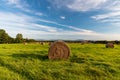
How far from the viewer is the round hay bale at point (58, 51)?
42.9ft

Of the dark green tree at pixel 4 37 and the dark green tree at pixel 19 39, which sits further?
the dark green tree at pixel 19 39

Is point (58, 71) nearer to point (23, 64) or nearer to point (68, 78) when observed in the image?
point (68, 78)

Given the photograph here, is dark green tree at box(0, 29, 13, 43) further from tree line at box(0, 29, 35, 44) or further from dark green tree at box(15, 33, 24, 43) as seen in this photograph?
dark green tree at box(15, 33, 24, 43)

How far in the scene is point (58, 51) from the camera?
13.3 meters

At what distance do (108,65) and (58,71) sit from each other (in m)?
3.59

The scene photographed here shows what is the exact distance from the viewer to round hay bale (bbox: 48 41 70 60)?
13070 millimetres

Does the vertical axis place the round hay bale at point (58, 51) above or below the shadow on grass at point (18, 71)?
above

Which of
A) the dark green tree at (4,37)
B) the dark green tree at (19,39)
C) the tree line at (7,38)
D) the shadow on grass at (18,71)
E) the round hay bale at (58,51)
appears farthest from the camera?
the dark green tree at (19,39)

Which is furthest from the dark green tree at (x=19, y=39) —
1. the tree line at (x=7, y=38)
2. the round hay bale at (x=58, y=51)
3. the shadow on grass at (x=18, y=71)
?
the shadow on grass at (x=18, y=71)

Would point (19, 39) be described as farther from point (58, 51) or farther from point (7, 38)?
point (58, 51)

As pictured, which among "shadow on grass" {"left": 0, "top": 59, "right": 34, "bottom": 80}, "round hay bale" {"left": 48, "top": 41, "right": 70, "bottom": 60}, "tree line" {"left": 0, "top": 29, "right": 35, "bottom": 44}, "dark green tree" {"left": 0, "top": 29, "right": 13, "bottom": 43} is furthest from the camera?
"tree line" {"left": 0, "top": 29, "right": 35, "bottom": 44}

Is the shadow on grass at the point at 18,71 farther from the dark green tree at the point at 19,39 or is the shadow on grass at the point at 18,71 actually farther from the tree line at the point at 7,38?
the dark green tree at the point at 19,39

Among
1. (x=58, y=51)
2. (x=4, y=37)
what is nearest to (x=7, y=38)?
(x=4, y=37)

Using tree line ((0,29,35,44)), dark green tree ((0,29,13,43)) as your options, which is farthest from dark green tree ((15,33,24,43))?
dark green tree ((0,29,13,43))
